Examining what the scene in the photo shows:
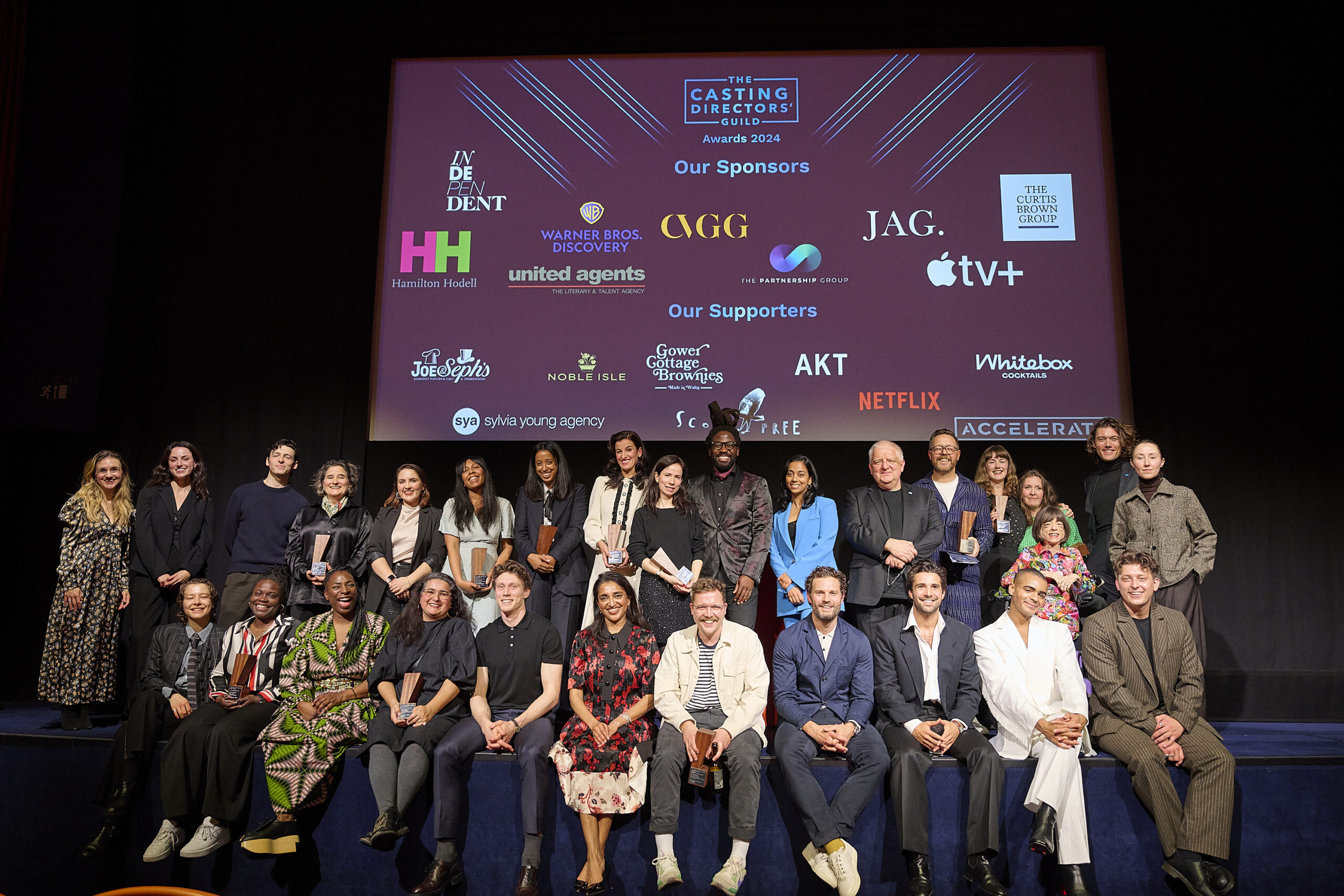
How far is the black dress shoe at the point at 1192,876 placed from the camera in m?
3.26

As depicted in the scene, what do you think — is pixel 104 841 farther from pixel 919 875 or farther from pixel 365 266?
pixel 365 266

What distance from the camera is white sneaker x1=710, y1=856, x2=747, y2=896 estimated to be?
3.25 metres

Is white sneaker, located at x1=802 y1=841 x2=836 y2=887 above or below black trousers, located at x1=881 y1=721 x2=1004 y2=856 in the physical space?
below

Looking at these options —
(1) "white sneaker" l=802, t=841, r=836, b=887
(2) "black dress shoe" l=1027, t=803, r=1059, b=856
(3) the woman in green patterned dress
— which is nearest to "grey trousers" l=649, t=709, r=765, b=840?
(1) "white sneaker" l=802, t=841, r=836, b=887

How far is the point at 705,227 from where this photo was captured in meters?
5.56

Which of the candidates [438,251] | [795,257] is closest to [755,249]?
[795,257]

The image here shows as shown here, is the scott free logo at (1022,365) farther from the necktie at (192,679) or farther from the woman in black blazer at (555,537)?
the necktie at (192,679)

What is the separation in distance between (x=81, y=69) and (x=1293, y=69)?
25.5ft

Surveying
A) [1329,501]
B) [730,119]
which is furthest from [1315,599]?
[730,119]

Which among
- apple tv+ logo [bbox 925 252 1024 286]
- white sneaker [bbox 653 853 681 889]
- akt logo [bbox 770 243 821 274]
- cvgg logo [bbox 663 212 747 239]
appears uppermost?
cvgg logo [bbox 663 212 747 239]

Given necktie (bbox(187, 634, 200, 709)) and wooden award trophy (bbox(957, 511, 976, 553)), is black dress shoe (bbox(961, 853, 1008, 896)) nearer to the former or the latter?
wooden award trophy (bbox(957, 511, 976, 553))

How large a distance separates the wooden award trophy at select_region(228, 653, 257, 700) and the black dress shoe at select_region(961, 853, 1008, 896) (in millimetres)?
3038

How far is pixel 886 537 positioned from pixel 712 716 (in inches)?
46.3

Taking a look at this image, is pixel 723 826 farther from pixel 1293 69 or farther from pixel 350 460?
pixel 1293 69
